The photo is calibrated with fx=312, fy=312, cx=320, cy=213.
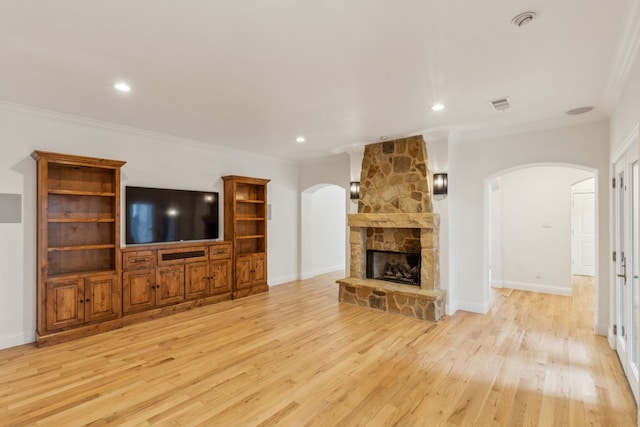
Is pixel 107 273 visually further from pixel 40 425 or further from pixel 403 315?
pixel 403 315

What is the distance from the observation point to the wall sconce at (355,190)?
5875 mm

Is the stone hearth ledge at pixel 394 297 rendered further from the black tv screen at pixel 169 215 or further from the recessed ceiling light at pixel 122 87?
the recessed ceiling light at pixel 122 87

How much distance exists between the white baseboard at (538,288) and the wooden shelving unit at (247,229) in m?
5.11

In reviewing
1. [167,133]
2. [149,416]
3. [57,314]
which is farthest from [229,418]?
[167,133]

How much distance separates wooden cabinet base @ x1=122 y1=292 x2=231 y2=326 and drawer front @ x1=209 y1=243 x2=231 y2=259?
696 mm

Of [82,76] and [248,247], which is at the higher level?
[82,76]

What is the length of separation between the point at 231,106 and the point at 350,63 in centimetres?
171

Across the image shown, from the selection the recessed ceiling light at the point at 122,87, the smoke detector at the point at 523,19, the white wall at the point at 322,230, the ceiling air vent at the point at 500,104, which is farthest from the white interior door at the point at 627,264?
the white wall at the point at 322,230

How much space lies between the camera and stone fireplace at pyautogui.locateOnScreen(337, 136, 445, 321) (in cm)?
488

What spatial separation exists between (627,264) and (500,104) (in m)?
2.08

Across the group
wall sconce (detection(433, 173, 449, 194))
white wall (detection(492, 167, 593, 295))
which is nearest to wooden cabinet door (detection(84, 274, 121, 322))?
wall sconce (detection(433, 173, 449, 194))

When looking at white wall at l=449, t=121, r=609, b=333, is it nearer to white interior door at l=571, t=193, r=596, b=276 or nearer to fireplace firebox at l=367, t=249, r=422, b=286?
fireplace firebox at l=367, t=249, r=422, b=286

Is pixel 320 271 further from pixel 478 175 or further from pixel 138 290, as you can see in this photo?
pixel 478 175

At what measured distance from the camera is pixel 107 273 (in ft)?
13.9
